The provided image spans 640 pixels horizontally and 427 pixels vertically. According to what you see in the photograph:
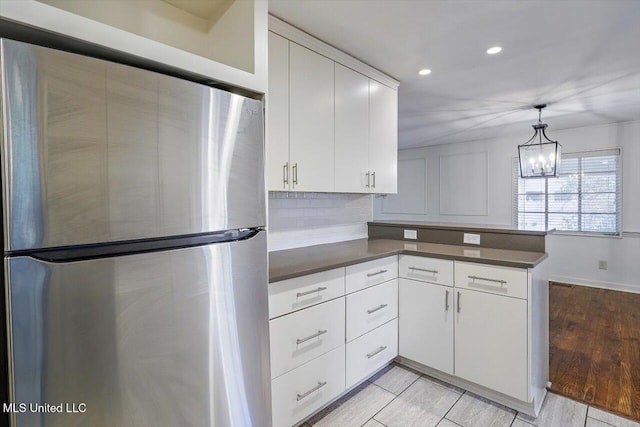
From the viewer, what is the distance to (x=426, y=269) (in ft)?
7.08

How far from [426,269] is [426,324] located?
15.1 inches

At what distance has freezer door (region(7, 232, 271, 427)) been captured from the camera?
0.75 meters

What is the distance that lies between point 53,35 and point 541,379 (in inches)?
110

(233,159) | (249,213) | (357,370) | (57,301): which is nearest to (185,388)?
(57,301)

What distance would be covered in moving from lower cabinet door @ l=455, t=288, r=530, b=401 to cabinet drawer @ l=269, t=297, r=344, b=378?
81cm

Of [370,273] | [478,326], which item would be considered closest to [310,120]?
[370,273]

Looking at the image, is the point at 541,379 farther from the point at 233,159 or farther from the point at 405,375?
the point at 233,159

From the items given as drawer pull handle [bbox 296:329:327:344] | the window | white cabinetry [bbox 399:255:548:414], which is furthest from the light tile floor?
the window

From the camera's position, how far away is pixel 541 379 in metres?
1.95

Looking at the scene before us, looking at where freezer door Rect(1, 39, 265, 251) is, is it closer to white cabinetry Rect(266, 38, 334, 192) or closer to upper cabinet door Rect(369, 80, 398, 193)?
white cabinetry Rect(266, 38, 334, 192)
